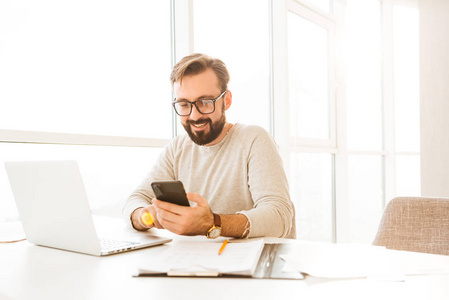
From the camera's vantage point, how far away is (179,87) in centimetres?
165

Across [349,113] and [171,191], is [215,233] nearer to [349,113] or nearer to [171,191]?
[171,191]

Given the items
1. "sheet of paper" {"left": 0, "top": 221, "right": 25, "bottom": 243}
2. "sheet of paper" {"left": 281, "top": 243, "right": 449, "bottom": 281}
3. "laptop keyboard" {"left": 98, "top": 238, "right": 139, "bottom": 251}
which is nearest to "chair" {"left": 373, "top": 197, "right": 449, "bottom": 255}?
"sheet of paper" {"left": 281, "top": 243, "right": 449, "bottom": 281}

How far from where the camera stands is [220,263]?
884mm

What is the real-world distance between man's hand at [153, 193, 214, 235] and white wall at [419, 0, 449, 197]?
2.31 m

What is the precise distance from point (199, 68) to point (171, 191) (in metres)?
0.75

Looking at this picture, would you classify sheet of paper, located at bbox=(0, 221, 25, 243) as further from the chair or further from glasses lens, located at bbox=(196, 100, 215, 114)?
the chair

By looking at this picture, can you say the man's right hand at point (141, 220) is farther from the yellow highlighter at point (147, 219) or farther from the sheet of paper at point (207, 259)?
the sheet of paper at point (207, 259)

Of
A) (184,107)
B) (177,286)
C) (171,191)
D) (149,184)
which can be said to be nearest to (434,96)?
(184,107)

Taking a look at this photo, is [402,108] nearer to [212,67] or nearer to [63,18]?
[212,67]

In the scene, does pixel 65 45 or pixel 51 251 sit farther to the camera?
pixel 65 45

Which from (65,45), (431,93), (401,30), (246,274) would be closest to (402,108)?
(401,30)

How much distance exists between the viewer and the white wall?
2.82 meters

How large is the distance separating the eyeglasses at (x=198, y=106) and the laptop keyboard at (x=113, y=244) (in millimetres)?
646

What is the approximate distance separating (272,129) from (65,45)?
1.95m
